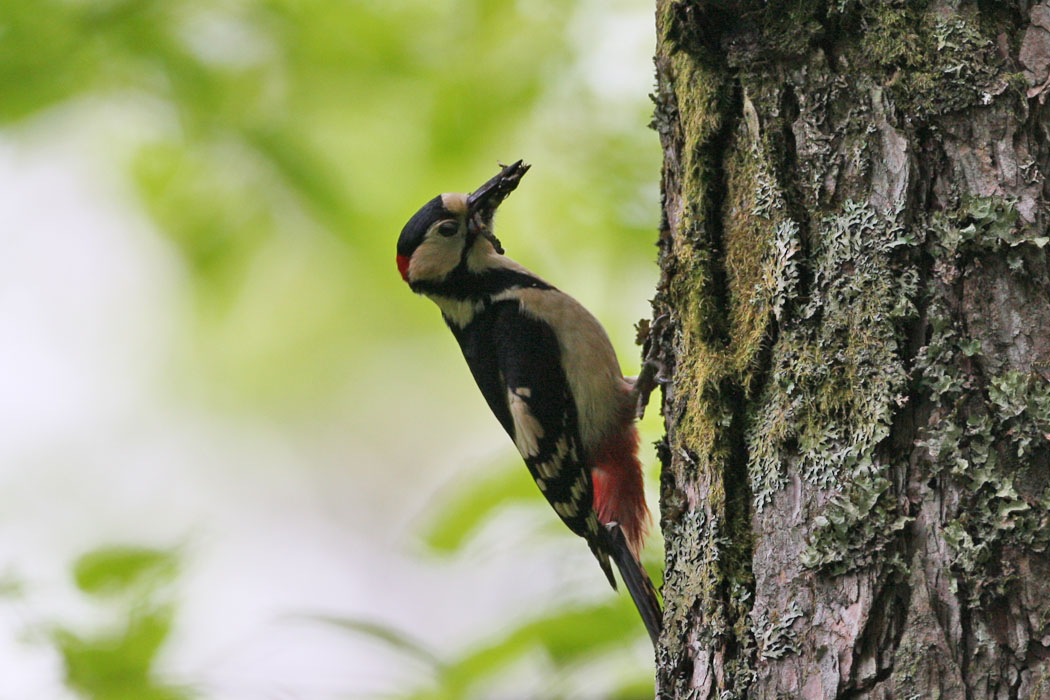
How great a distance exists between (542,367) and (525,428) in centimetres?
22

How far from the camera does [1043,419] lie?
138 centimetres

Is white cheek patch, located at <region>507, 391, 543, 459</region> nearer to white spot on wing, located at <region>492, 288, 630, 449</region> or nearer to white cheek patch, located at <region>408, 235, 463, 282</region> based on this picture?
white spot on wing, located at <region>492, 288, 630, 449</region>

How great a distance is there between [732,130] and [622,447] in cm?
149

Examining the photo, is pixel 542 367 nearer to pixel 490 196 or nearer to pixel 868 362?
pixel 490 196

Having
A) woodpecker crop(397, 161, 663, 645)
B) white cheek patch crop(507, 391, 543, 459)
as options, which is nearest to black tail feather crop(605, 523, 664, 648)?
woodpecker crop(397, 161, 663, 645)

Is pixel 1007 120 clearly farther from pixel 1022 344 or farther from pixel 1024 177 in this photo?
pixel 1022 344

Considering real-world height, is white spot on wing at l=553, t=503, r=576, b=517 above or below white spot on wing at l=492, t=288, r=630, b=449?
below

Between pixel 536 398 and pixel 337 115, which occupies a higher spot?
pixel 337 115

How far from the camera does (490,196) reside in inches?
127

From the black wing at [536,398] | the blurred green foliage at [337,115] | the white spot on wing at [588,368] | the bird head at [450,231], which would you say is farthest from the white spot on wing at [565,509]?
the blurred green foliage at [337,115]

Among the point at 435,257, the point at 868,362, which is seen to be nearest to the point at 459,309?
the point at 435,257

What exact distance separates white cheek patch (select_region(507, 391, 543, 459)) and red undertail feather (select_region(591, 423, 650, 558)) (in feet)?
0.74

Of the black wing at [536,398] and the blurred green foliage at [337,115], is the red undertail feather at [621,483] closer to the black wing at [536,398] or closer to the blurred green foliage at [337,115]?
the black wing at [536,398]

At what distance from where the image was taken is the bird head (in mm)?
3219
